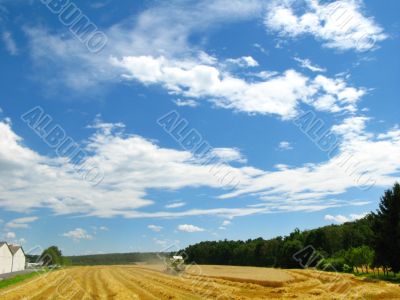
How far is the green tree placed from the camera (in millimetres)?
52438

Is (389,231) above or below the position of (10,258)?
below

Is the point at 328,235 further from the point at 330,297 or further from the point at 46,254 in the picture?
the point at 330,297

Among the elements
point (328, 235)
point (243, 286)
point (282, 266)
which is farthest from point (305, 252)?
point (243, 286)

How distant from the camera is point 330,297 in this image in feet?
103

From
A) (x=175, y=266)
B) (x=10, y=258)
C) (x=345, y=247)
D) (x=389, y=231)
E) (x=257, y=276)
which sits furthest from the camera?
(x=345, y=247)

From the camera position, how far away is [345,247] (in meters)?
136

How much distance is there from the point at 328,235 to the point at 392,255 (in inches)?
3191

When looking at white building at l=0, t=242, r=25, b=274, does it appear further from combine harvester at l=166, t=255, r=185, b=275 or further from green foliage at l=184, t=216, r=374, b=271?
green foliage at l=184, t=216, r=374, b=271

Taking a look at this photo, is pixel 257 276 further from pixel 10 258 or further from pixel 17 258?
pixel 17 258

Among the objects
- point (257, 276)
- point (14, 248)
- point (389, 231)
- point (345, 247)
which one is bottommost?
point (257, 276)

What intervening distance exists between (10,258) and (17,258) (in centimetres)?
1037

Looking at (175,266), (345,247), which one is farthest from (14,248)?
(345,247)

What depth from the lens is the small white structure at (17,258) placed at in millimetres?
122438

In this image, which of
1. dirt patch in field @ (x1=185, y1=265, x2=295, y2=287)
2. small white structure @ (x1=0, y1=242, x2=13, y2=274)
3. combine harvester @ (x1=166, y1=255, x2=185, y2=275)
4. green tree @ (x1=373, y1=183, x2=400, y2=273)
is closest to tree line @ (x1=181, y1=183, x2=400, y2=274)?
green tree @ (x1=373, y1=183, x2=400, y2=273)
